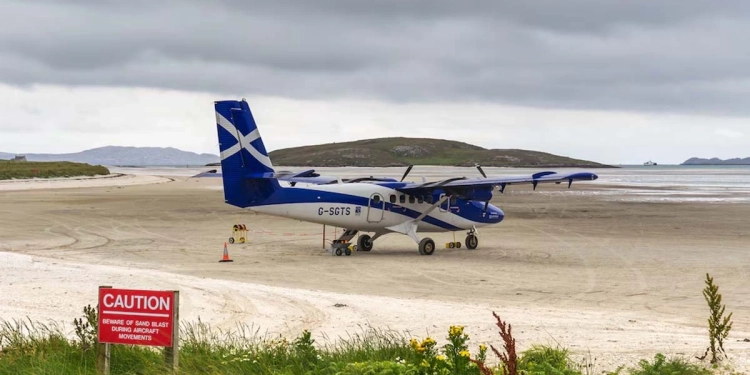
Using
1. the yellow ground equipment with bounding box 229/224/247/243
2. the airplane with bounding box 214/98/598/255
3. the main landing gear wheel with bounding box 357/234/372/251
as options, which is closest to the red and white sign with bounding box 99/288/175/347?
the airplane with bounding box 214/98/598/255

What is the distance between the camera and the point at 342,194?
1088 inches

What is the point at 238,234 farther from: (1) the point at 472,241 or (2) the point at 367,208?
(1) the point at 472,241

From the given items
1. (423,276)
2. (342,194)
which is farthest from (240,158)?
(423,276)

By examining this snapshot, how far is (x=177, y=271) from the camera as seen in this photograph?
2233 cm

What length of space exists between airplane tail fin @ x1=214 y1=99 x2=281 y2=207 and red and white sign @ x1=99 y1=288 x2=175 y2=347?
18.1 meters

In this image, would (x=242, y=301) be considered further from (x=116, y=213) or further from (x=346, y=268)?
(x=116, y=213)

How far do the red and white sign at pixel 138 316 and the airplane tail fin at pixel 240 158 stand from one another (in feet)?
59.5

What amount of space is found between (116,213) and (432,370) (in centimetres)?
3942

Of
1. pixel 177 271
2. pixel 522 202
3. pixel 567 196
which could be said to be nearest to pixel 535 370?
pixel 177 271

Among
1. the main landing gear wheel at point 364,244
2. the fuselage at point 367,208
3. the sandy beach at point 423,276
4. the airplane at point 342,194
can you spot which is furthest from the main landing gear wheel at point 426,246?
the main landing gear wheel at point 364,244

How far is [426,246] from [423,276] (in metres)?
→ 5.31

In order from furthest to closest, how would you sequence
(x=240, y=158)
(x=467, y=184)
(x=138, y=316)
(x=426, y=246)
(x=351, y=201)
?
(x=467, y=184), (x=351, y=201), (x=426, y=246), (x=240, y=158), (x=138, y=316)

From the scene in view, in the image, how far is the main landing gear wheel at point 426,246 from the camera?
1081 inches

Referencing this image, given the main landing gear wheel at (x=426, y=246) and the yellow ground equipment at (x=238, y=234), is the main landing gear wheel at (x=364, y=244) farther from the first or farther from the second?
the yellow ground equipment at (x=238, y=234)
